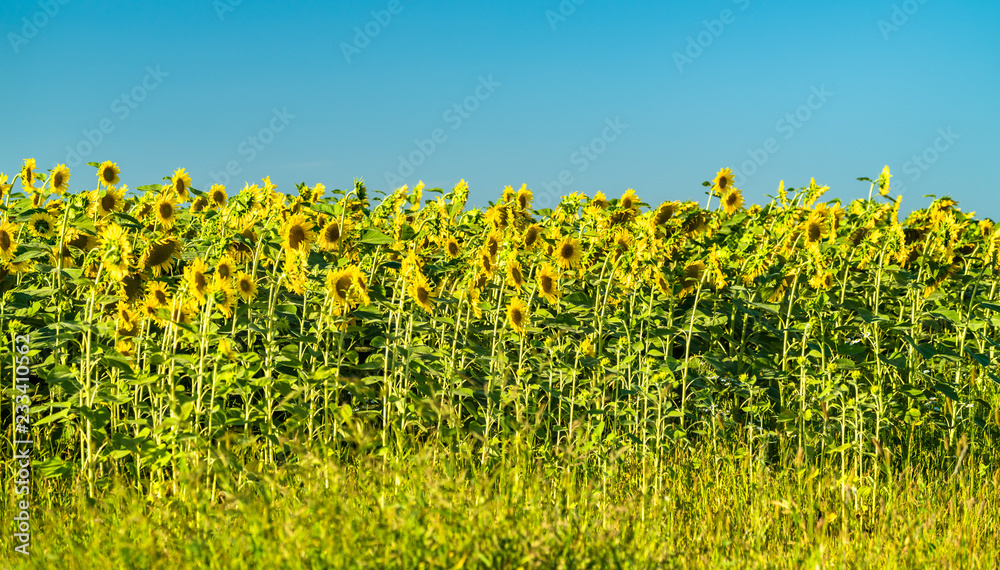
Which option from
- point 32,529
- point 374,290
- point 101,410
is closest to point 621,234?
point 374,290

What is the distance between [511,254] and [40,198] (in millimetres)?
3366

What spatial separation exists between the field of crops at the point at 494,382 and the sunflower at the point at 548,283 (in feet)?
0.06

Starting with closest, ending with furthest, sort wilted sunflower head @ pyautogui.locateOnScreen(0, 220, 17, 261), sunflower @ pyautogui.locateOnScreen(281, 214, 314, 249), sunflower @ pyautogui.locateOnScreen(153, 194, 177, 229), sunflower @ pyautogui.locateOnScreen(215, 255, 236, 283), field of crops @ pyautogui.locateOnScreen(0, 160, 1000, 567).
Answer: field of crops @ pyautogui.locateOnScreen(0, 160, 1000, 567)
sunflower @ pyautogui.locateOnScreen(215, 255, 236, 283)
sunflower @ pyautogui.locateOnScreen(281, 214, 314, 249)
wilted sunflower head @ pyautogui.locateOnScreen(0, 220, 17, 261)
sunflower @ pyautogui.locateOnScreen(153, 194, 177, 229)

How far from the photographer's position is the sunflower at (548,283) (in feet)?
15.5

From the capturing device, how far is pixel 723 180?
6223 mm

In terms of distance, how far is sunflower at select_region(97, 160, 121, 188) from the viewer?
5539 millimetres

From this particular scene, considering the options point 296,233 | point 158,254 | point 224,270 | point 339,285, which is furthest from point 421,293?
point 158,254

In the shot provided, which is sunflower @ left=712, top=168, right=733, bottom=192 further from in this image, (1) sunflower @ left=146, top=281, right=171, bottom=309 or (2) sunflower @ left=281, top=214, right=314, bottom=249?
(1) sunflower @ left=146, top=281, right=171, bottom=309

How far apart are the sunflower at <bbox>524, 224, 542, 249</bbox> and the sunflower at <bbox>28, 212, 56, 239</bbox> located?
2.76m

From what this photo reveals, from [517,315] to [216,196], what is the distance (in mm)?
3254

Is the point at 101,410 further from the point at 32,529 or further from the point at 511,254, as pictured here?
the point at 511,254

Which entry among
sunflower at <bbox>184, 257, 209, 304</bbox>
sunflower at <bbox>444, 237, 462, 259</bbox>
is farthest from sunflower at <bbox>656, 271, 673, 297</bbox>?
sunflower at <bbox>184, 257, 209, 304</bbox>

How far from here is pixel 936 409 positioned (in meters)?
5.08

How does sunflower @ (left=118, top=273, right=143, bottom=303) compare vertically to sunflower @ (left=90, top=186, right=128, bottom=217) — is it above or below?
below
